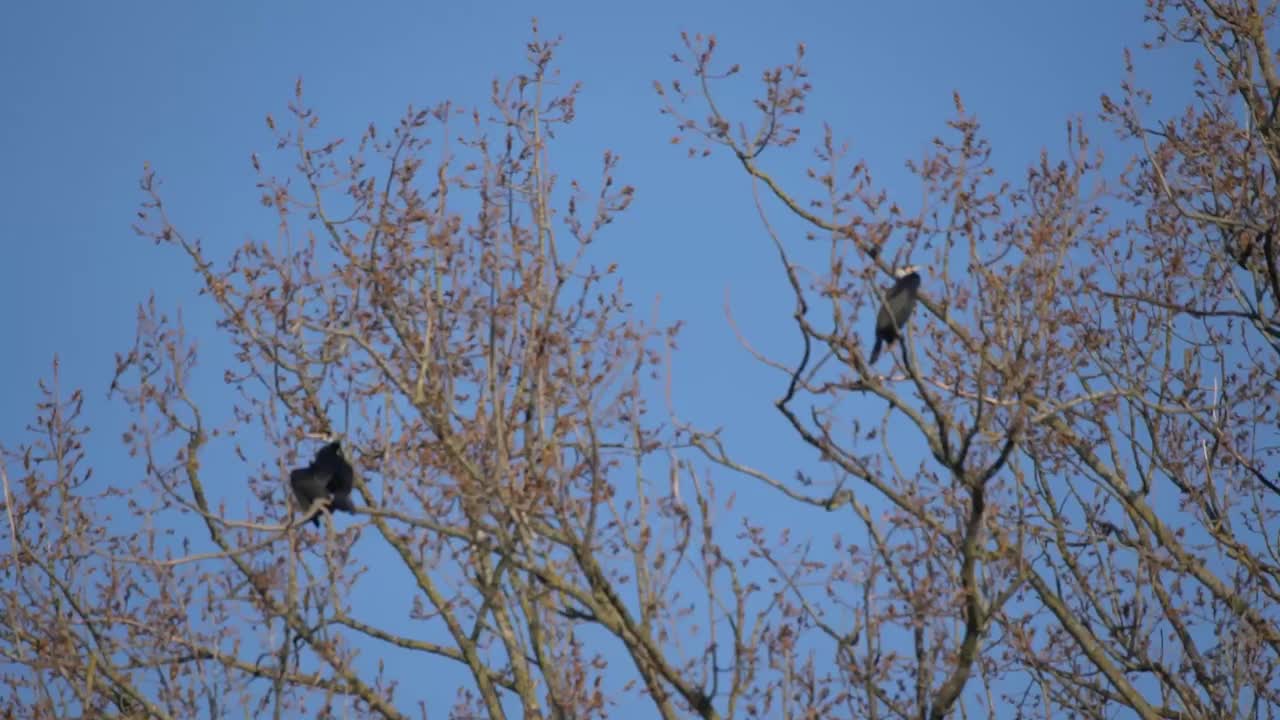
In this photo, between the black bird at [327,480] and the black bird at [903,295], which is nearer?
the black bird at [903,295]

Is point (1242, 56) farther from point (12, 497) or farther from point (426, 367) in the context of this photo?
point (12, 497)

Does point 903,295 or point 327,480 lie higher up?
point 903,295

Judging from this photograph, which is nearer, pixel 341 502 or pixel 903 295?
pixel 903 295

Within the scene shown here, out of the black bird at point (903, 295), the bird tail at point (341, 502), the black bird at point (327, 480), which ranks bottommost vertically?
the bird tail at point (341, 502)

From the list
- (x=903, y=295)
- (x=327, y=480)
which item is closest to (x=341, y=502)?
(x=327, y=480)

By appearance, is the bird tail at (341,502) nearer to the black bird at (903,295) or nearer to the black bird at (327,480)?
the black bird at (327,480)

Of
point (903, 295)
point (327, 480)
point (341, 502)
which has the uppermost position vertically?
point (903, 295)

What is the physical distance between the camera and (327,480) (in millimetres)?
8188

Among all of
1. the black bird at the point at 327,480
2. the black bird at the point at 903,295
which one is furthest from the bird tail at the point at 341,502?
the black bird at the point at 903,295

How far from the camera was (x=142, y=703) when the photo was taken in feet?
24.1

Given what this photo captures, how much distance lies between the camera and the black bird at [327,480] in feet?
26.5

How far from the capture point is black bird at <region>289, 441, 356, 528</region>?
26.5ft

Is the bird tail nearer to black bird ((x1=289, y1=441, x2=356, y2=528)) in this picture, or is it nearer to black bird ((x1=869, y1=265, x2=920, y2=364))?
black bird ((x1=289, y1=441, x2=356, y2=528))

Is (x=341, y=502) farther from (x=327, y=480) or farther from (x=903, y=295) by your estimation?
(x=903, y=295)
